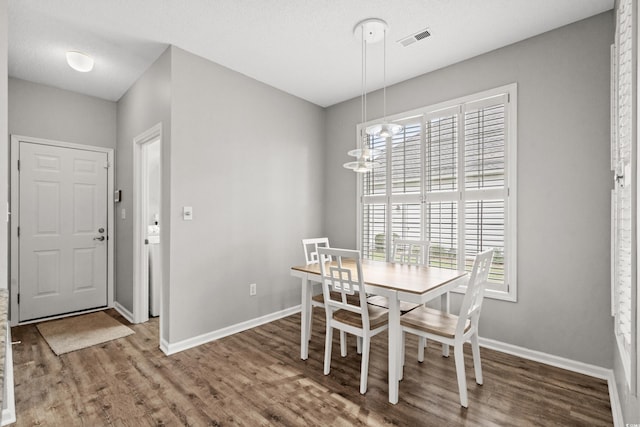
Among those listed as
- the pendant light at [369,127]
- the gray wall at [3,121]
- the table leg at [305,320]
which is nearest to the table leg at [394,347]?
the table leg at [305,320]

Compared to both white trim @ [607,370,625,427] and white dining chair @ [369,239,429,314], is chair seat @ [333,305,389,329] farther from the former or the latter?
white trim @ [607,370,625,427]

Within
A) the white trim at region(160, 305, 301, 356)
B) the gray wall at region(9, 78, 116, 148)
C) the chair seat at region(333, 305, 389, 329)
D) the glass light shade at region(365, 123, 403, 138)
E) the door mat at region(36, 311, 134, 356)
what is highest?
the gray wall at region(9, 78, 116, 148)

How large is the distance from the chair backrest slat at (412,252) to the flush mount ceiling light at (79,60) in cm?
334

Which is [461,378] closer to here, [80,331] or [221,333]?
[221,333]

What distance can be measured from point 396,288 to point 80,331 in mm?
3199

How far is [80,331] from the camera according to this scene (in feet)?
10.8

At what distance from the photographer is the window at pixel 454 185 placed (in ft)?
9.41

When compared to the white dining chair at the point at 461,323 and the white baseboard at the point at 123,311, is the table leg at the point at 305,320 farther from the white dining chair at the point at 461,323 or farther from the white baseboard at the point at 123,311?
the white baseboard at the point at 123,311

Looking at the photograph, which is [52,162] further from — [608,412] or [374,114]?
[608,412]

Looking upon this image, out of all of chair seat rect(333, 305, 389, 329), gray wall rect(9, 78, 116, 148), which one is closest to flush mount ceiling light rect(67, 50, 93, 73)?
gray wall rect(9, 78, 116, 148)

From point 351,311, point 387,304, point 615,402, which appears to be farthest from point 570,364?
point 351,311

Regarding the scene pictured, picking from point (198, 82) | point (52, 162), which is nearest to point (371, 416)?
point (198, 82)

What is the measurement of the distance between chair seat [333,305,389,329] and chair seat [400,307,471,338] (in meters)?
0.14

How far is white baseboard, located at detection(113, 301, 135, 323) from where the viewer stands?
12.0ft
